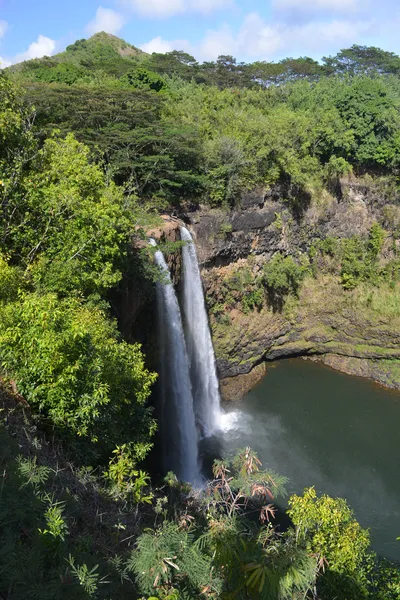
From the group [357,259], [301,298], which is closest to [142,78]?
[301,298]

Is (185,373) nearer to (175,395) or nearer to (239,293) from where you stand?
(175,395)

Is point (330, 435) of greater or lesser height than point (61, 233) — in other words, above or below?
below

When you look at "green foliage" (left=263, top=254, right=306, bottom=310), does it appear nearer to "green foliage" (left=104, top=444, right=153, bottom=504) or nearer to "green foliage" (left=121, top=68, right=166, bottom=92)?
"green foliage" (left=121, top=68, right=166, bottom=92)

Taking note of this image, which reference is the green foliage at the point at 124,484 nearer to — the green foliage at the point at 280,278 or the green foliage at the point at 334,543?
the green foliage at the point at 334,543

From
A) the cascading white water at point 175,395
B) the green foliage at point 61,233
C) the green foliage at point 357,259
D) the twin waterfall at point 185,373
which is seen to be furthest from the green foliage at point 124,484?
the green foliage at point 357,259

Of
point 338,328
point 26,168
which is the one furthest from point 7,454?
point 338,328

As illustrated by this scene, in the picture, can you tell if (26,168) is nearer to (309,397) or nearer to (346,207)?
(309,397)

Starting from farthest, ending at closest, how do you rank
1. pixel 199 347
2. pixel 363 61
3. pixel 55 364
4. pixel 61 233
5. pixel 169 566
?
pixel 363 61
pixel 199 347
pixel 61 233
pixel 55 364
pixel 169 566
